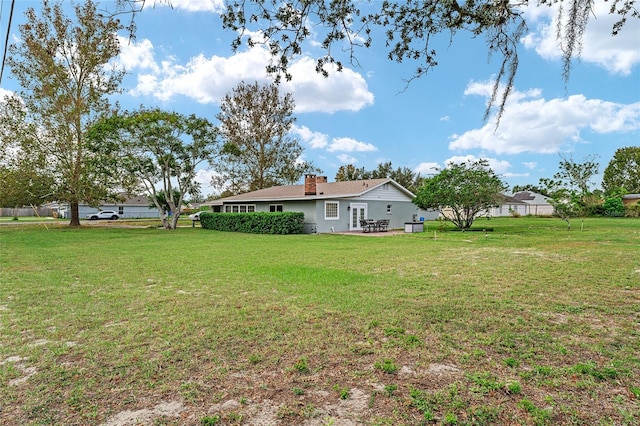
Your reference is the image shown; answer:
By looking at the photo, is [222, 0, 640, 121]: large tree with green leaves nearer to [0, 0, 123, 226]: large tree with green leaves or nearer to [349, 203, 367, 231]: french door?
[349, 203, 367, 231]: french door

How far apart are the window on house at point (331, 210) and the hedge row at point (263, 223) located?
143cm

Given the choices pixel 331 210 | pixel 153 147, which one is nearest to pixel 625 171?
pixel 331 210

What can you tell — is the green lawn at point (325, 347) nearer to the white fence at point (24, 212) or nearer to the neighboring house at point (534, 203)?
the neighboring house at point (534, 203)

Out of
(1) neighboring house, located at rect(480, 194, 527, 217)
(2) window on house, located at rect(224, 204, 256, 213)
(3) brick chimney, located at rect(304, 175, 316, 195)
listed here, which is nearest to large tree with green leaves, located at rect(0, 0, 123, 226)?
(2) window on house, located at rect(224, 204, 256, 213)

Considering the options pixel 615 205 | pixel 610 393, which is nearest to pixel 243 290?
pixel 610 393

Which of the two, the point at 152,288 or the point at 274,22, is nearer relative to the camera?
the point at 274,22

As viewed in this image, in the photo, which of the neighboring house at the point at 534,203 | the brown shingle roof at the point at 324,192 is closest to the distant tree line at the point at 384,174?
the neighboring house at the point at 534,203

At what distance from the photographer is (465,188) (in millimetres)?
18859

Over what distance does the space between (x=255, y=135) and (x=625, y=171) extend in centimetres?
5079

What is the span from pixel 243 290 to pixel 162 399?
3441 millimetres

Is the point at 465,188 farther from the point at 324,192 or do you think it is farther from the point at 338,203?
the point at 324,192

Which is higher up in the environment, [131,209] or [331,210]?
[131,209]

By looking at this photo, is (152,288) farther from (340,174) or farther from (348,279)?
(340,174)

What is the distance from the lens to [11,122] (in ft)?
77.8
